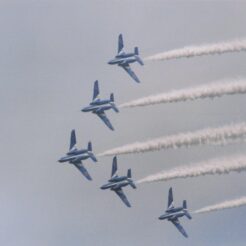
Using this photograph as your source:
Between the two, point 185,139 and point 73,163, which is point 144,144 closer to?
point 185,139

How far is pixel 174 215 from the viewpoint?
223 ft

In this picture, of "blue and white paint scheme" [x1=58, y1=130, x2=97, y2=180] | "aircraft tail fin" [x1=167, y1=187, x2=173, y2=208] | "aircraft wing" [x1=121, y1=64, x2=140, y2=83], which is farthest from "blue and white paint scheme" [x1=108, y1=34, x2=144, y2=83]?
"aircraft tail fin" [x1=167, y1=187, x2=173, y2=208]

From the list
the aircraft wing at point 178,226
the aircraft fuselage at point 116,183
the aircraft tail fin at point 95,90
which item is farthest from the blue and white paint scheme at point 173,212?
the aircraft tail fin at point 95,90

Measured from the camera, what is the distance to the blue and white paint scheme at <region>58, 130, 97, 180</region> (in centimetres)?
6819

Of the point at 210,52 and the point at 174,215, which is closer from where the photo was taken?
the point at 210,52

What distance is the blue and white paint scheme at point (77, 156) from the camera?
224 ft

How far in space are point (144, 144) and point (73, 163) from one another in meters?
13.6

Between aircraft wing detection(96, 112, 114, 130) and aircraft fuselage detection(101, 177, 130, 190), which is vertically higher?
aircraft wing detection(96, 112, 114, 130)

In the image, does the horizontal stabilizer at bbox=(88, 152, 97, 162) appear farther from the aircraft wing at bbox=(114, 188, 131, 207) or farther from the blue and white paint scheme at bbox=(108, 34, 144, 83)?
the blue and white paint scheme at bbox=(108, 34, 144, 83)

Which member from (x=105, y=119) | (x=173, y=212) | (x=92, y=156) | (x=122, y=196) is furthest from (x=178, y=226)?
(x=105, y=119)

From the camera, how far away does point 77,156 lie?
68750 millimetres

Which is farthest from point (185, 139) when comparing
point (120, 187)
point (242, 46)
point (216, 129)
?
point (120, 187)

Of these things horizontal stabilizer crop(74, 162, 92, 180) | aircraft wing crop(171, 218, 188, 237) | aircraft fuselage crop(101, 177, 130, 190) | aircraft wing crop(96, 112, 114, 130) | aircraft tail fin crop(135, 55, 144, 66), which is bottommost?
aircraft wing crop(171, 218, 188, 237)

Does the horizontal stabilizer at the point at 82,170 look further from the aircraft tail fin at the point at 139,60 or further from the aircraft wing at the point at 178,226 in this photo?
the aircraft tail fin at the point at 139,60
